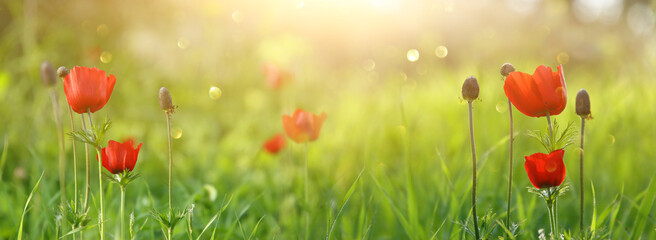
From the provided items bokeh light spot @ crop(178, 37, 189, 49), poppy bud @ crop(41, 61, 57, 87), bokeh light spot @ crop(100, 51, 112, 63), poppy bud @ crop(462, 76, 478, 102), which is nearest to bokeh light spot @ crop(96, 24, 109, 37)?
bokeh light spot @ crop(100, 51, 112, 63)

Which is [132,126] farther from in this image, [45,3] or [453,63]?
[453,63]

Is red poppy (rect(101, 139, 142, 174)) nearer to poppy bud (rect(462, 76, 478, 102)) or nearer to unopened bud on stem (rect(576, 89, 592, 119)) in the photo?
poppy bud (rect(462, 76, 478, 102))

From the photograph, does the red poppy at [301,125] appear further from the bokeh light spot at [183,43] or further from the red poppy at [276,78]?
the bokeh light spot at [183,43]

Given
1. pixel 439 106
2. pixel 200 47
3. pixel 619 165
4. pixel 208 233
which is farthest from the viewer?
pixel 200 47

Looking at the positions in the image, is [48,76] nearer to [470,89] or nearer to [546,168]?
[470,89]

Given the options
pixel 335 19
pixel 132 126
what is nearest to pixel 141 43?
pixel 132 126
